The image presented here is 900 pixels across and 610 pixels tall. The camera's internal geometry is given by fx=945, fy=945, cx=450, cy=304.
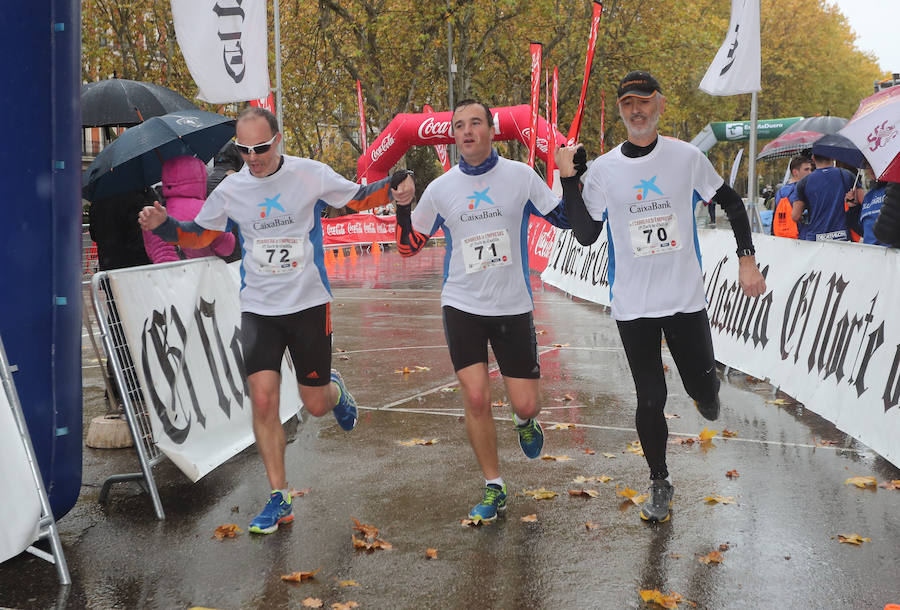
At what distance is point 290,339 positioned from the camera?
528 centimetres

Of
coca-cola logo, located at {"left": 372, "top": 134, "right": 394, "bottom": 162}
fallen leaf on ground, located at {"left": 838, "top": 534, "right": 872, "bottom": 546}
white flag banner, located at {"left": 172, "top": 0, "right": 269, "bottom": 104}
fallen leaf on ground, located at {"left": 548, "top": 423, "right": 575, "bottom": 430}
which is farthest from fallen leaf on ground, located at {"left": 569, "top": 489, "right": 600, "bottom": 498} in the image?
coca-cola logo, located at {"left": 372, "top": 134, "right": 394, "bottom": 162}

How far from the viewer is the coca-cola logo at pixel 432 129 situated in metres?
25.9

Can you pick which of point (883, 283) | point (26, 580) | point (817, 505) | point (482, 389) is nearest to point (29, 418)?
point (26, 580)

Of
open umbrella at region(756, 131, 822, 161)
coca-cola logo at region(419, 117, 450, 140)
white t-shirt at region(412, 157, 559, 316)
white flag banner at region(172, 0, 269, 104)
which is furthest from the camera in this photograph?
coca-cola logo at region(419, 117, 450, 140)

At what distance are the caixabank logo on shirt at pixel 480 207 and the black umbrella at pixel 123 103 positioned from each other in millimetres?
3974

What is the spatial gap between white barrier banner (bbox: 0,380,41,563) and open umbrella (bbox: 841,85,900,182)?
473cm

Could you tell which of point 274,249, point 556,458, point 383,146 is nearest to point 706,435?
point 556,458

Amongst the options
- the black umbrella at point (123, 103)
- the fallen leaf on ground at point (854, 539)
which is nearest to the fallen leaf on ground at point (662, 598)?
the fallen leaf on ground at point (854, 539)

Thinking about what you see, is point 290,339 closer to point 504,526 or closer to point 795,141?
point 504,526

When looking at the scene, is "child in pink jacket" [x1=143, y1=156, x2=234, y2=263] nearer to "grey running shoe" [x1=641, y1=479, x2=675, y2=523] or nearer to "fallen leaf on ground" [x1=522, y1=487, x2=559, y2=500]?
"fallen leaf on ground" [x1=522, y1=487, x2=559, y2=500]

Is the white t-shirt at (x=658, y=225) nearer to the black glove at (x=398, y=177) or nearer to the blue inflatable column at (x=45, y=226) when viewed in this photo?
the black glove at (x=398, y=177)

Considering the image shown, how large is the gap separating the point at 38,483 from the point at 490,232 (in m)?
2.48

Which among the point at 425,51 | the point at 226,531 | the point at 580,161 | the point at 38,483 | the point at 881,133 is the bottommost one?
the point at 226,531

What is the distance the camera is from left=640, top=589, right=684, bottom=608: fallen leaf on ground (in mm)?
3764
